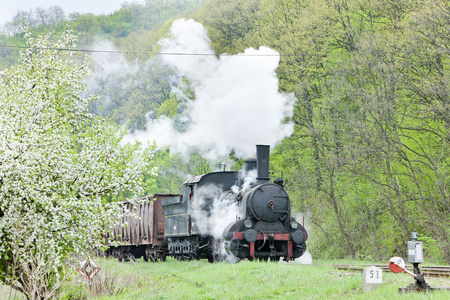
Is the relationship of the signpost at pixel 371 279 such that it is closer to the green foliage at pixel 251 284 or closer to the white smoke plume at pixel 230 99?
the green foliage at pixel 251 284

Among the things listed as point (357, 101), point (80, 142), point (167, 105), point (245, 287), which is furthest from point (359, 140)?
A: point (167, 105)

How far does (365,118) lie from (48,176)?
555 inches

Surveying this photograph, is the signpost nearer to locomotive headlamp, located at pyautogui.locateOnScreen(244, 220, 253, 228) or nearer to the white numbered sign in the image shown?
the white numbered sign

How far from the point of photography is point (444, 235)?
16.9 m

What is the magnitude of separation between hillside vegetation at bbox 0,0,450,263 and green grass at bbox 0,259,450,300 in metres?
2.95

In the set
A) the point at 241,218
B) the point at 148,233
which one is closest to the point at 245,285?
the point at 241,218

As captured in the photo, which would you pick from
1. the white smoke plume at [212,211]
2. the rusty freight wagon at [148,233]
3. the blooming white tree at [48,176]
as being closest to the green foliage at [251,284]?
the blooming white tree at [48,176]

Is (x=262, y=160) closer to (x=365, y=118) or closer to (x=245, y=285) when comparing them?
(x=245, y=285)

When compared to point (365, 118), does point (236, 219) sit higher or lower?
lower

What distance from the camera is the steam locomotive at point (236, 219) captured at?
610 inches

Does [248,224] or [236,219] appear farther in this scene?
[248,224]

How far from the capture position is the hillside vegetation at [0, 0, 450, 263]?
1805 centimetres

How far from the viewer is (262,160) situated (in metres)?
15.7

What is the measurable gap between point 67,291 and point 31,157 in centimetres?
295
